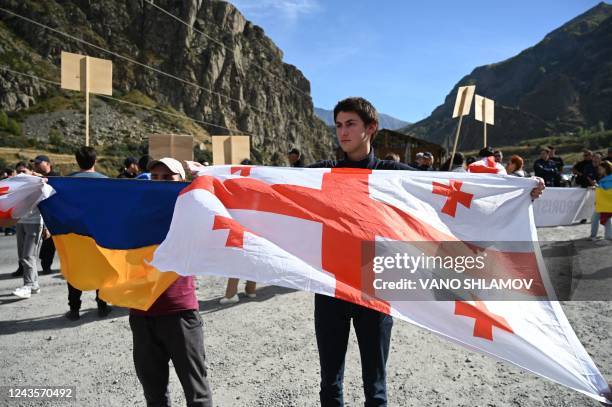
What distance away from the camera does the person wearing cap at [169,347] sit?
2.26 metres

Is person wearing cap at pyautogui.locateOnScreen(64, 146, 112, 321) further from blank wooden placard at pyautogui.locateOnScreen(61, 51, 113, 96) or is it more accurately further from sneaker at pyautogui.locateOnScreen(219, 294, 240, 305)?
blank wooden placard at pyautogui.locateOnScreen(61, 51, 113, 96)

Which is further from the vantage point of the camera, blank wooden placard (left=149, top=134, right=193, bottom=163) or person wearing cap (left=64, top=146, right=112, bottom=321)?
blank wooden placard (left=149, top=134, right=193, bottom=163)

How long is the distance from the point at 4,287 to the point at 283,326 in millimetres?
4609

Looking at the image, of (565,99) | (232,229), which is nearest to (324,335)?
(232,229)

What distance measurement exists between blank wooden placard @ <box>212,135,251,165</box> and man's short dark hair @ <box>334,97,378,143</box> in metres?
5.69

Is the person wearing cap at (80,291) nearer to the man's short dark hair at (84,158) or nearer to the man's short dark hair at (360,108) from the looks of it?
the man's short dark hair at (84,158)

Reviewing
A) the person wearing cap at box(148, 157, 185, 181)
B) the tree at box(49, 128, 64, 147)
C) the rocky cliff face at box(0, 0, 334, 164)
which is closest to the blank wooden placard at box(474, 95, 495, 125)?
the person wearing cap at box(148, 157, 185, 181)

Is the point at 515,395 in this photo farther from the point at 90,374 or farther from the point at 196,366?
the point at 90,374

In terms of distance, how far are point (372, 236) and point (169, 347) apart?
1.31 metres

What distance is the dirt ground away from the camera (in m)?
3.17

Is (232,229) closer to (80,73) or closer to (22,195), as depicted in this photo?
(22,195)

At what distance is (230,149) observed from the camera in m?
7.99

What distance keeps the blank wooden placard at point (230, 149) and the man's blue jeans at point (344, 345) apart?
19.6 ft

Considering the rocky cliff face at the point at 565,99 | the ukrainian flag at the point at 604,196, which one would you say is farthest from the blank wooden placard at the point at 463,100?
the rocky cliff face at the point at 565,99
